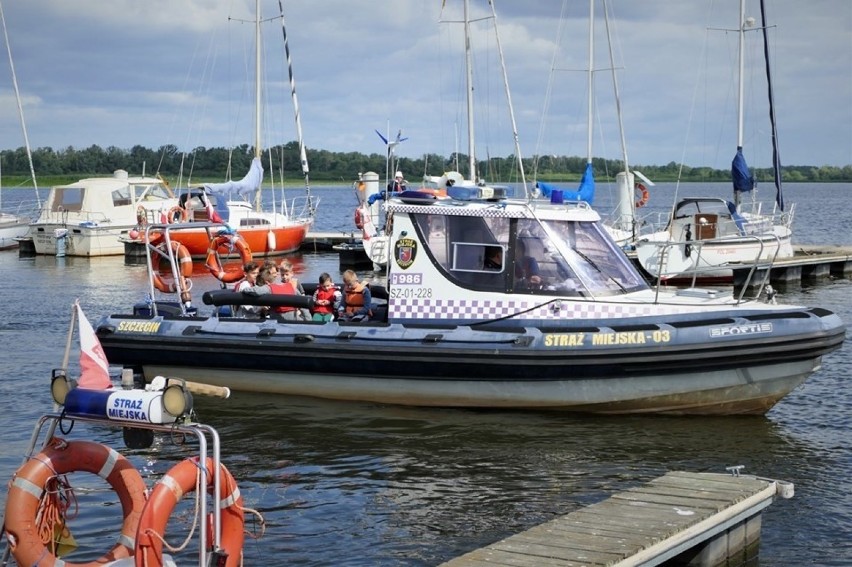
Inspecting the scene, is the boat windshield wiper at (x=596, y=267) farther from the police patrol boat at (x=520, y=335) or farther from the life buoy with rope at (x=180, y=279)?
the life buoy with rope at (x=180, y=279)

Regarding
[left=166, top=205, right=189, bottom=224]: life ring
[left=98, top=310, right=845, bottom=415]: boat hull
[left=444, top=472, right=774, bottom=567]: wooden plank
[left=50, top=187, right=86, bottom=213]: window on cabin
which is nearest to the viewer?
[left=444, top=472, right=774, bottom=567]: wooden plank

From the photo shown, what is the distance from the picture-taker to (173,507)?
287 inches

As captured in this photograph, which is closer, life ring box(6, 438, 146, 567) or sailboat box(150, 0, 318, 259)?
life ring box(6, 438, 146, 567)

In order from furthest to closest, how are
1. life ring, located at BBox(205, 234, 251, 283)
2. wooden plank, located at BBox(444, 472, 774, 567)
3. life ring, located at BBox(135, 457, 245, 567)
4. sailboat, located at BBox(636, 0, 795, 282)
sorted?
1. sailboat, located at BBox(636, 0, 795, 282)
2. life ring, located at BBox(205, 234, 251, 283)
3. wooden plank, located at BBox(444, 472, 774, 567)
4. life ring, located at BBox(135, 457, 245, 567)

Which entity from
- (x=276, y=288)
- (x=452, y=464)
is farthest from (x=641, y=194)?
(x=452, y=464)

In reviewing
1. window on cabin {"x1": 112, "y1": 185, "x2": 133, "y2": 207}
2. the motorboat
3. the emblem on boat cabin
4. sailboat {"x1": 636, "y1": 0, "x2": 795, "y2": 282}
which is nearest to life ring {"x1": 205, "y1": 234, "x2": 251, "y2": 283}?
the emblem on boat cabin

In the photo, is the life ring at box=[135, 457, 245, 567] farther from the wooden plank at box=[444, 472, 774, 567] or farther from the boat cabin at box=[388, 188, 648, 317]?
the boat cabin at box=[388, 188, 648, 317]

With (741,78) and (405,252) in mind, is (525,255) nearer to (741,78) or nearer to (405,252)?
(405,252)

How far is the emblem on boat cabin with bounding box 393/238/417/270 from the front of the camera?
13.7 meters

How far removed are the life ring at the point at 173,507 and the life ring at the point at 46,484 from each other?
0.41 metres

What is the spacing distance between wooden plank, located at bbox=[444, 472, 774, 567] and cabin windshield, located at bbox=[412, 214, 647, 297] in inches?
170

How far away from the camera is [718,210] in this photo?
3147 centimetres

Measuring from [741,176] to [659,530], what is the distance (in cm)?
2386

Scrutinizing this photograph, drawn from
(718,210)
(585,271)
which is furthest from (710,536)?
(718,210)
